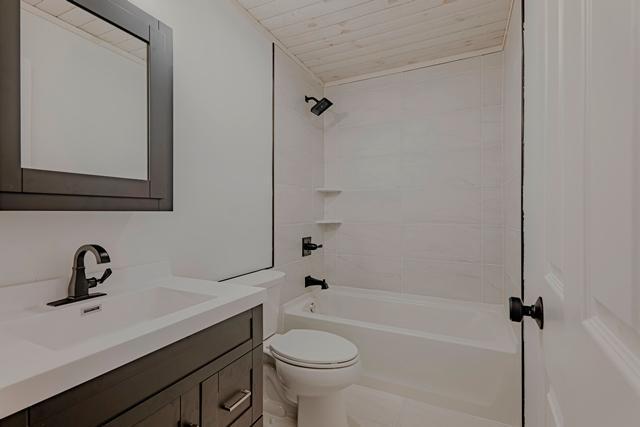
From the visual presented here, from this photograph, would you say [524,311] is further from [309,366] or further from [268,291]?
[268,291]

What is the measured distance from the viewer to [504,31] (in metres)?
A: 2.11

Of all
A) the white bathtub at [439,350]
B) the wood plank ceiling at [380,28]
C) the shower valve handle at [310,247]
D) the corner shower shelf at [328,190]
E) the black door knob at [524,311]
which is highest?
the wood plank ceiling at [380,28]

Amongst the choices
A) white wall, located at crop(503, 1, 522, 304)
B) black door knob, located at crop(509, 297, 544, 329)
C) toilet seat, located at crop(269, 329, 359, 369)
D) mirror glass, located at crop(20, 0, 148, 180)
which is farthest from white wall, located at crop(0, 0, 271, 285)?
white wall, located at crop(503, 1, 522, 304)

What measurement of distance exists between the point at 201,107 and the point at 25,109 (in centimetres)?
79

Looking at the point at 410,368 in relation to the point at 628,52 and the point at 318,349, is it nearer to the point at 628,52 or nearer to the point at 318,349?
the point at 318,349

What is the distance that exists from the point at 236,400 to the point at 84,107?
1.12 meters

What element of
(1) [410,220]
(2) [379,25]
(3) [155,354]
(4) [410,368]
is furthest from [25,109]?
(1) [410,220]

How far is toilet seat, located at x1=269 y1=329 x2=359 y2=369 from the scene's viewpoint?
153cm

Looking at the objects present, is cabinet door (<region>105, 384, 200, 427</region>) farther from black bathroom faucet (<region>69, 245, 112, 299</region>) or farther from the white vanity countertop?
black bathroom faucet (<region>69, 245, 112, 299</region>)

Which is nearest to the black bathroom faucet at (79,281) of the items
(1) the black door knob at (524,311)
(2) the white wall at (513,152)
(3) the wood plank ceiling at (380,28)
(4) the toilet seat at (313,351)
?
(4) the toilet seat at (313,351)

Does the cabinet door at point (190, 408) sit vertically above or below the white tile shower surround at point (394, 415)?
above

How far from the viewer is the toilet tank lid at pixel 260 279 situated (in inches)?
67.5

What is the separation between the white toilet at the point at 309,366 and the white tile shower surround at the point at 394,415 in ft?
0.55

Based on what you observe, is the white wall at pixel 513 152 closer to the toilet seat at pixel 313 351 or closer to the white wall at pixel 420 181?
the white wall at pixel 420 181
